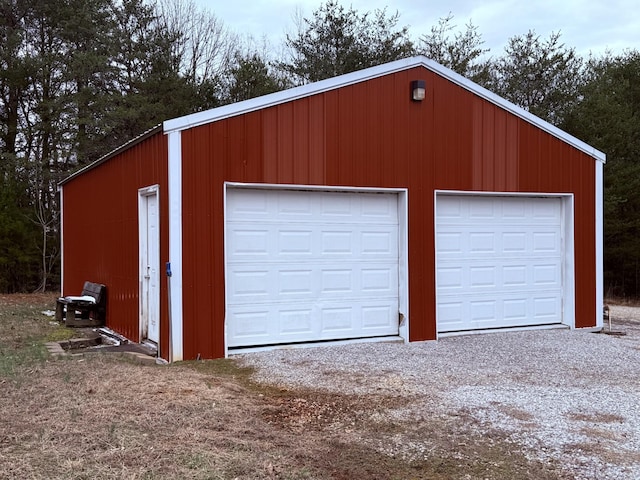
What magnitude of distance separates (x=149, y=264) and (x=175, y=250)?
1201 mm

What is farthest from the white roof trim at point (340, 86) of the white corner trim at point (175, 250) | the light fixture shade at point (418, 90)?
the white corner trim at point (175, 250)

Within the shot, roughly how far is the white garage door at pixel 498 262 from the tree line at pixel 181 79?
11.1 metres

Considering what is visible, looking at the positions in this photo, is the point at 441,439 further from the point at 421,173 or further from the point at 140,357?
the point at 421,173

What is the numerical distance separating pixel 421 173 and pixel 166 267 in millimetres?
3558

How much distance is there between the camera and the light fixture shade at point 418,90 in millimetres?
8086

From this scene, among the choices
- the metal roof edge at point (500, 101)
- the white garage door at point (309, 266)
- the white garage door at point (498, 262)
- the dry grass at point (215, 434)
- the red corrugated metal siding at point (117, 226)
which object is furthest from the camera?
the white garage door at point (498, 262)

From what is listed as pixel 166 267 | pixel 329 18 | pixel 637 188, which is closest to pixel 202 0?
pixel 329 18

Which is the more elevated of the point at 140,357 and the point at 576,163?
the point at 576,163

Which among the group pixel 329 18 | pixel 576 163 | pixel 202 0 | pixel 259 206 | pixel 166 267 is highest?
pixel 202 0

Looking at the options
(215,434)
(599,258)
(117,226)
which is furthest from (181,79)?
(215,434)

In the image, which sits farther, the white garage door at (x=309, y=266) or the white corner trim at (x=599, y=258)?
the white corner trim at (x=599, y=258)

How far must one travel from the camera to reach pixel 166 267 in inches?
269

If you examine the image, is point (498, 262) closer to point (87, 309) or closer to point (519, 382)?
point (519, 382)

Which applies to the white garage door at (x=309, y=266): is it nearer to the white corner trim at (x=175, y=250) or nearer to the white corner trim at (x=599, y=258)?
the white corner trim at (x=175, y=250)
